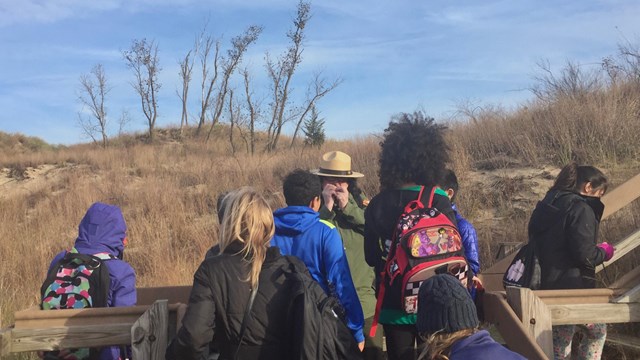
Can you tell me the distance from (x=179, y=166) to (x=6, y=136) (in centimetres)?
1968

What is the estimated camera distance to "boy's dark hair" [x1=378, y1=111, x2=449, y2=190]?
3119 millimetres

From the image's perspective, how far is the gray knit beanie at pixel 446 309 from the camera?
6.93 ft

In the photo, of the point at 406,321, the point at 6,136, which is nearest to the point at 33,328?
the point at 406,321

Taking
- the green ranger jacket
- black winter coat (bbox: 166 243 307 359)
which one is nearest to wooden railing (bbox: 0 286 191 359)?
black winter coat (bbox: 166 243 307 359)

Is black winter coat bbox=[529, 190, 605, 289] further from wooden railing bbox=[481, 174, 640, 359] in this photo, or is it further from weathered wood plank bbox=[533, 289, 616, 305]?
weathered wood plank bbox=[533, 289, 616, 305]

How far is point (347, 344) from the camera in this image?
262 cm

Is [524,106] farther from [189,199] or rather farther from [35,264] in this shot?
[35,264]

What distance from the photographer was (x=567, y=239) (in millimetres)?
3924

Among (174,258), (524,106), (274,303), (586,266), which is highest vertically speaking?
(524,106)

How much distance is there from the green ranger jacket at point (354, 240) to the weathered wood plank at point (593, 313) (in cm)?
139

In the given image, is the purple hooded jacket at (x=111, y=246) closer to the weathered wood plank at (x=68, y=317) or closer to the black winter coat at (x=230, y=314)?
the weathered wood plank at (x=68, y=317)

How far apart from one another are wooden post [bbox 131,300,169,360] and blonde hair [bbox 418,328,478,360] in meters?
1.29

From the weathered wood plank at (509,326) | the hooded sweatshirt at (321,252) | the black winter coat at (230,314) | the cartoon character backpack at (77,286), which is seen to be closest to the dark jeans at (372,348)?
the hooded sweatshirt at (321,252)

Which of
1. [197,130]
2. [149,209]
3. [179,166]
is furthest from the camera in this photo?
[197,130]
